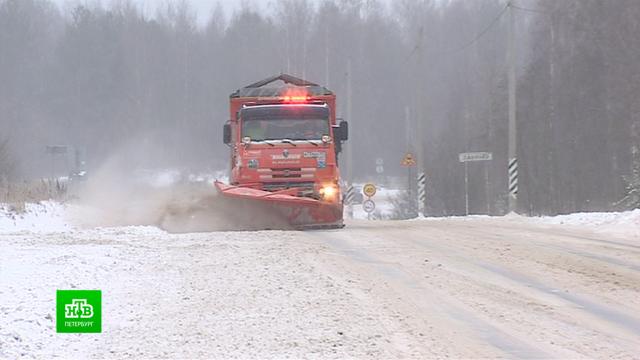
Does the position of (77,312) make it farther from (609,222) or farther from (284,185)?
(609,222)

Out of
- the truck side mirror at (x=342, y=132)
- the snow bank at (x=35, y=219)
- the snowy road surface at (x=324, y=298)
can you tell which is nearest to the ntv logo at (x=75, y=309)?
the snowy road surface at (x=324, y=298)

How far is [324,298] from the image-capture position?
8.86 metres

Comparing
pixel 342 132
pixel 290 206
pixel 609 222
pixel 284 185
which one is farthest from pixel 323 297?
pixel 609 222

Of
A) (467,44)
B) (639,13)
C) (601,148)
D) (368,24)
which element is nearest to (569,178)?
(601,148)

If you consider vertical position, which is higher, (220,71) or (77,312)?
(220,71)

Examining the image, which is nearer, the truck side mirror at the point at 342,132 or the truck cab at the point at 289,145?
the truck cab at the point at 289,145

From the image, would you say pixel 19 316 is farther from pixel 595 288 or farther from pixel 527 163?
pixel 527 163

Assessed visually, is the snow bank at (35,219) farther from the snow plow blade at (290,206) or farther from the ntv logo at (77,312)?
the ntv logo at (77,312)

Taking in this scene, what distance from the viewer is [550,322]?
26.2 feet

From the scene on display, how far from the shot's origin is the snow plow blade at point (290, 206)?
17.5m

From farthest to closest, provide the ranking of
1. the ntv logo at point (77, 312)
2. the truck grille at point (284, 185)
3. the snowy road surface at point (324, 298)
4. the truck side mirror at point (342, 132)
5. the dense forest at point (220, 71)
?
the dense forest at point (220, 71) < the truck side mirror at point (342, 132) < the truck grille at point (284, 185) < the snowy road surface at point (324, 298) < the ntv logo at point (77, 312)

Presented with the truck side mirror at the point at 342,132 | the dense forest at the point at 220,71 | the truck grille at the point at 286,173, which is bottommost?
the truck grille at the point at 286,173

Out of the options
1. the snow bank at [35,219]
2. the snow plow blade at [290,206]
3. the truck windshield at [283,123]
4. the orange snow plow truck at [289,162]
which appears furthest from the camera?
the truck windshield at [283,123]

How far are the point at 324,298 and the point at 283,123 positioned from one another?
1058 cm
